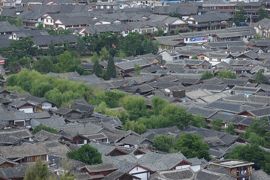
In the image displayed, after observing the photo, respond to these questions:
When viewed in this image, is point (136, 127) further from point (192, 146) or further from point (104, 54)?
point (104, 54)

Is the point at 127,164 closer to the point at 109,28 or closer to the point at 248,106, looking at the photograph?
the point at 248,106

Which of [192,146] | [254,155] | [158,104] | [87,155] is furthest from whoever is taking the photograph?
[158,104]

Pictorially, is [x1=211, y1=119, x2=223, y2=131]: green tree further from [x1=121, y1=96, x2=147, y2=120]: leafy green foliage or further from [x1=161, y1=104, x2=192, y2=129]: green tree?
[x1=121, y1=96, x2=147, y2=120]: leafy green foliage

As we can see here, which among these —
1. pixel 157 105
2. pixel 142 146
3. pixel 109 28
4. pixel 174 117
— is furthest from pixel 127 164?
pixel 109 28

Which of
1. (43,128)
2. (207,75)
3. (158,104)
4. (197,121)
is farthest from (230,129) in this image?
(207,75)

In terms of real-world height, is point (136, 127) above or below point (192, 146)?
below

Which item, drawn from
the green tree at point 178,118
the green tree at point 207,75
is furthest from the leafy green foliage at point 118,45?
the green tree at point 178,118

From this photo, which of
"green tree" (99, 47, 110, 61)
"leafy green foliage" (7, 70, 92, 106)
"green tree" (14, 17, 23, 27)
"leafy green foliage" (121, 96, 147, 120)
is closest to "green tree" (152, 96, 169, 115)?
"leafy green foliage" (121, 96, 147, 120)
